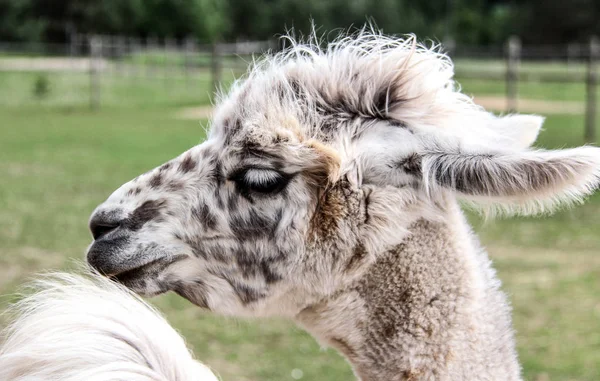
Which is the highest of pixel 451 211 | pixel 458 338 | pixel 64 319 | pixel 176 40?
pixel 451 211

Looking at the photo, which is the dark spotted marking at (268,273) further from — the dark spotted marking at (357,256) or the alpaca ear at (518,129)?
the alpaca ear at (518,129)

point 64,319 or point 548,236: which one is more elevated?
point 64,319

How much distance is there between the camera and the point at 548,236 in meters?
8.73

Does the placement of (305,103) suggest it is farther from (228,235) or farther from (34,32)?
(34,32)

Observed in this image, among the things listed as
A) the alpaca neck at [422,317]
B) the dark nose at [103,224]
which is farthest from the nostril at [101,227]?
the alpaca neck at [422,317]

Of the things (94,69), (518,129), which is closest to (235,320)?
(518,129)

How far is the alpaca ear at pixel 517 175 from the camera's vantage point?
198cm

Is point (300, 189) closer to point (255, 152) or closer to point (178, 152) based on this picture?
point (255, 152)

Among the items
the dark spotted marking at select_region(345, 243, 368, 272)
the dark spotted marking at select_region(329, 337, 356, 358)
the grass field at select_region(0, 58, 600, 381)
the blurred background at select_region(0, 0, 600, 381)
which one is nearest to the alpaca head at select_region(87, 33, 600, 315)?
the dark spotted marking at select_region(345, 243, 368, 272)

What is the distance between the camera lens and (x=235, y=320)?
282cm

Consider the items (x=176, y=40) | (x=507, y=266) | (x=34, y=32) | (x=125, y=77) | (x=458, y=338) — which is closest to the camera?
(x=458, y=338)

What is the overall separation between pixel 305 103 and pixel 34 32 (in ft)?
163

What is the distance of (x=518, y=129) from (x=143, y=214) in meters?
1.26

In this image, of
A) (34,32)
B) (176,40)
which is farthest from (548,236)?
(176,40)
